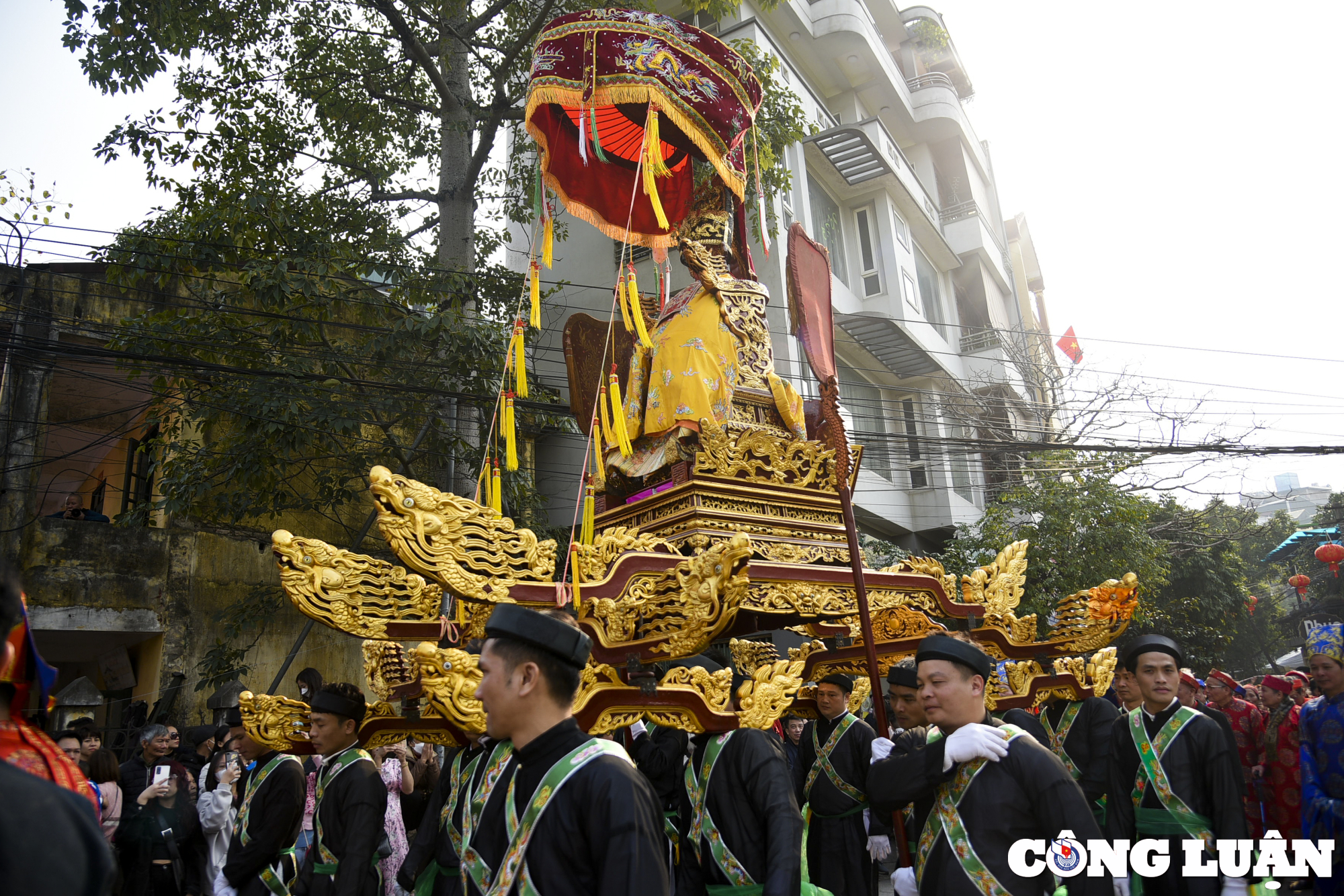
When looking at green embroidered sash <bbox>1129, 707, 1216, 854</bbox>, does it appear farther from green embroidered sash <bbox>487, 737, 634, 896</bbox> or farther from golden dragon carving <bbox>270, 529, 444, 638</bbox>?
golden dragon carving <bbox>270, 529, 444, 638</bbox>

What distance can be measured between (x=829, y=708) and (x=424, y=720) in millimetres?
2298

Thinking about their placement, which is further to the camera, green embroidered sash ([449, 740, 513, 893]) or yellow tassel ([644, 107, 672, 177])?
yellow tassel ([644, 107, 672, 177])

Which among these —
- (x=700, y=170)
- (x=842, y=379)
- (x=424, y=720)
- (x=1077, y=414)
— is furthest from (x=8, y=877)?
(x=1077, y=414)

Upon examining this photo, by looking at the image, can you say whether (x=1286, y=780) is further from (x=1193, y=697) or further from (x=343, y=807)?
(x=343, y=807)

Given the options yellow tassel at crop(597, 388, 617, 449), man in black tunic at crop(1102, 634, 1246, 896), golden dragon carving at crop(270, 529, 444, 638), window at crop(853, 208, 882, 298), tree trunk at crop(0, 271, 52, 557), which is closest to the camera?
golden dragon carving at crop(270, 529, 444, 638)

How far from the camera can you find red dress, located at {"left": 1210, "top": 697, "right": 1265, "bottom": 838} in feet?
22.6

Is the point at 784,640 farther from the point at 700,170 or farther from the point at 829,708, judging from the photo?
the point at 700,170

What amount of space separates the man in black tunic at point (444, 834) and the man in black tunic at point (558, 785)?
1.98m

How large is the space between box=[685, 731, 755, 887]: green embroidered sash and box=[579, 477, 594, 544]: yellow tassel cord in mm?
1187

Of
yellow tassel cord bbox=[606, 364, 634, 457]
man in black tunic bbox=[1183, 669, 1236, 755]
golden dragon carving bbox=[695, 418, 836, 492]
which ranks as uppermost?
yellow tassel cord bbox=[606, 364, 634, 457]

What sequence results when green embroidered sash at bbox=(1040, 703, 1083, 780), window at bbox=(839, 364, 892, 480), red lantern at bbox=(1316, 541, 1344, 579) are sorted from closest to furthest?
green embroidered sash at bbox=(1040, 703, 1083, 780), red lantern at bbox=(1316, 541, 1344, 579), window at bbox=(839, 364, 892, 480)

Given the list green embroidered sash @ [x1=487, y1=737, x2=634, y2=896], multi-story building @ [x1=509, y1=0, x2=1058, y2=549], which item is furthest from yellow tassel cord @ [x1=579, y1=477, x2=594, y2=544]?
multi-story building @ [x1=509, y1=0, x2=1058, y2=549]

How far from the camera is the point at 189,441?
949 centimetres

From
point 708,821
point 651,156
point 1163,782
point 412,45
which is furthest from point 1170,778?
point 412,45
